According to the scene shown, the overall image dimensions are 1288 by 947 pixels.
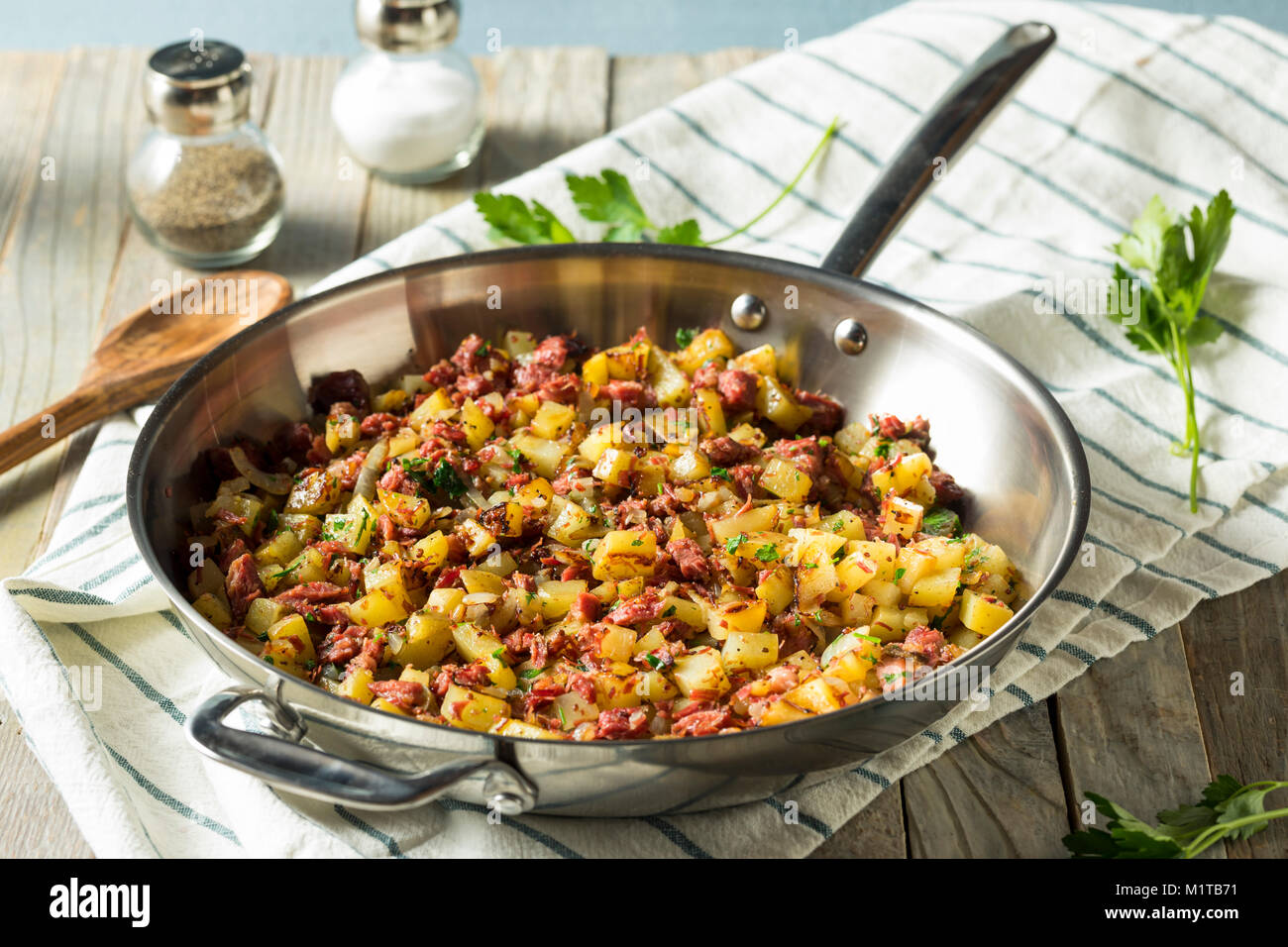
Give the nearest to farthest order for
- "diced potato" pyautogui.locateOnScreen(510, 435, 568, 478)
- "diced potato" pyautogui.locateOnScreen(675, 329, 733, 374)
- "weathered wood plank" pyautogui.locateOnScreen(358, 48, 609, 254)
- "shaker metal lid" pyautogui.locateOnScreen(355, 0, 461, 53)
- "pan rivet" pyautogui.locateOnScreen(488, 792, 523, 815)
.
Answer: "pan rivet" pyautogui.locateOnScreen(488, 792, 523, 815), "diced potato" pyautogui.locateOnScreen(510, 435, 568, 478), "diced potato" pyautogui.locateOnScreen(675, 329, 733, 374), "shaker metal lid" pyautogui.locateOnScreen(355, 0, 461, 53), "weathered wood plank" pyautogui.locateOnScreen(358, 48, 609, 254)

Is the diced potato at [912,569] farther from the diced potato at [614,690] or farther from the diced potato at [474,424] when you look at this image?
the diced potato at [474,424]

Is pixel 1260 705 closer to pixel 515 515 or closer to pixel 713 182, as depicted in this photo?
pixel 515 515

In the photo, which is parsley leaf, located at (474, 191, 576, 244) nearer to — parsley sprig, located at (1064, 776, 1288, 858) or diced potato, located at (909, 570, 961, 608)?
diced potato, located at (909, 570, 961, 608)

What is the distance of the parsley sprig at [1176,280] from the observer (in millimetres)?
2900

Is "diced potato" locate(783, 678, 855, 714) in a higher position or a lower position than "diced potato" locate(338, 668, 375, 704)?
higher

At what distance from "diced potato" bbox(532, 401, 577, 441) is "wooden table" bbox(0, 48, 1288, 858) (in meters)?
0.93

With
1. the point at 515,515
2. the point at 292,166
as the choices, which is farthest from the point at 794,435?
the point at 292,166

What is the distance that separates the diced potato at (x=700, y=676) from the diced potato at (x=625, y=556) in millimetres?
194

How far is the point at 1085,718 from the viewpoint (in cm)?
234

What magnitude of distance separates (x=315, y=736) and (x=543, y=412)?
882 mm

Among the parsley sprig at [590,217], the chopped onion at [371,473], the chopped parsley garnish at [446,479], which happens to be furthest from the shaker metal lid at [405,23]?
the chopped parsley garnish at [446,479]

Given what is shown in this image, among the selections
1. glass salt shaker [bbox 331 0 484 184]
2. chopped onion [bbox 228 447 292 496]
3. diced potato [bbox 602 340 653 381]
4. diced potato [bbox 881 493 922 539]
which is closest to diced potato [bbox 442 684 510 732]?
chopped onion [bbox 228 447 292 496]

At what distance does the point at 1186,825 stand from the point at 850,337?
1.12 metres

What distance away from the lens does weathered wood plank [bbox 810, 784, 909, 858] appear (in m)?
2.10
